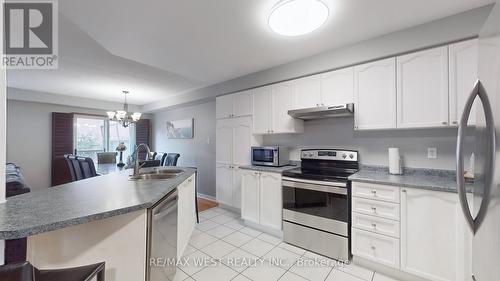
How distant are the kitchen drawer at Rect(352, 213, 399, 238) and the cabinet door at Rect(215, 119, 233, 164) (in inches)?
84.8

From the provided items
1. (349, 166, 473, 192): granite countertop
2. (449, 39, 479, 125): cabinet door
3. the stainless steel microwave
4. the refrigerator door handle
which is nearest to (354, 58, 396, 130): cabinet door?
(449, 39, 479, 125): cabinet door

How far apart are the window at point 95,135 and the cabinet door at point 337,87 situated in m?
5.81

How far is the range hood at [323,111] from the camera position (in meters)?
2.24

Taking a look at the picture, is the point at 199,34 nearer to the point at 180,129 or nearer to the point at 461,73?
the point at 461,73

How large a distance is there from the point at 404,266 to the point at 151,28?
3.20 meters

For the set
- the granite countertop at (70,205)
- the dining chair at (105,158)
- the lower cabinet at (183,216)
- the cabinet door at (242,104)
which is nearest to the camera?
the granite countertop at (70,205)

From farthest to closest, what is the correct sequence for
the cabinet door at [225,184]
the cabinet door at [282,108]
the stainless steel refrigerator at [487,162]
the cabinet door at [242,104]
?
the cabinet door at [225,184] → the cabinet door at [242,104] → the cabinet door at [282,108] → the stainless steel refrigerator at [487,162]

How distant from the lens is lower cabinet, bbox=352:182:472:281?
5.07ft

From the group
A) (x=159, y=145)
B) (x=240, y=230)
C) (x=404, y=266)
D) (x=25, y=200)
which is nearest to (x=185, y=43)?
(x=25, y=200)

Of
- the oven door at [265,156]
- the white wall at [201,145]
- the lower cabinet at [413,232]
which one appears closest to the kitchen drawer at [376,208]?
the lower cabinet at [413,232]

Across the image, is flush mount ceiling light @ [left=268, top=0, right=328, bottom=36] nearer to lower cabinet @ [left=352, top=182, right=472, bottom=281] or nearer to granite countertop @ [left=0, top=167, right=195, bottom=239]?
lower cabinet @ [left=352, top=182, right=472, bottom=281]

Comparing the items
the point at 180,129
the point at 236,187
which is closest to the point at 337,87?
the point at 236,187

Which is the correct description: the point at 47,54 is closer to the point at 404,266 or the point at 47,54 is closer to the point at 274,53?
the point at 274,53

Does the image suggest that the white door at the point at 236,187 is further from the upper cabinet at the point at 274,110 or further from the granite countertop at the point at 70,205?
the granite countertop at the point at 70,205
